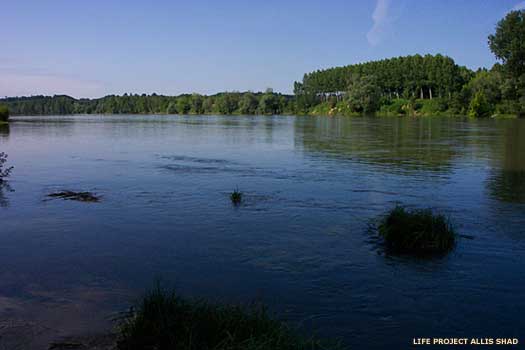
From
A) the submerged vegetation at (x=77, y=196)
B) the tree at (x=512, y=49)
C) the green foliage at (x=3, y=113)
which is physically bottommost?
the submerged vegetation at (x=77, y=196)

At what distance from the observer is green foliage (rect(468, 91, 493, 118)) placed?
125 metres

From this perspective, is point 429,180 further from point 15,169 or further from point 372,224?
point 15,169

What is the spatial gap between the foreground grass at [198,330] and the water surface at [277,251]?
1532mm

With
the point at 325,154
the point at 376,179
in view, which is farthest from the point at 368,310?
the point at 325,154

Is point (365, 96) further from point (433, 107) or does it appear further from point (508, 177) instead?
point (508, 177)

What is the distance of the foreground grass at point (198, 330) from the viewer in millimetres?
6941

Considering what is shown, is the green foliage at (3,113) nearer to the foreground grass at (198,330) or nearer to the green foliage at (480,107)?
the foreground grass at (198,330)

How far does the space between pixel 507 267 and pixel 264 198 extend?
33.6 ft

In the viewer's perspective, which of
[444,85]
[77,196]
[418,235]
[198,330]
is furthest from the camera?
[444,85]

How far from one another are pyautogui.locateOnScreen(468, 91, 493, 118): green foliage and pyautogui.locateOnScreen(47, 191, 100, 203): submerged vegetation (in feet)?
400

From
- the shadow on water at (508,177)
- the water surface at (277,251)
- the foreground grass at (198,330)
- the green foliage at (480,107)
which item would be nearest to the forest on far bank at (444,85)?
the green foliage at (480,107)

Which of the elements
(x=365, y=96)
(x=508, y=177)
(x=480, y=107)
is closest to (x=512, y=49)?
(x=480, y=107)

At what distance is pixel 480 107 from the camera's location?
412 feet

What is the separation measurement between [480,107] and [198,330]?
132 meters
